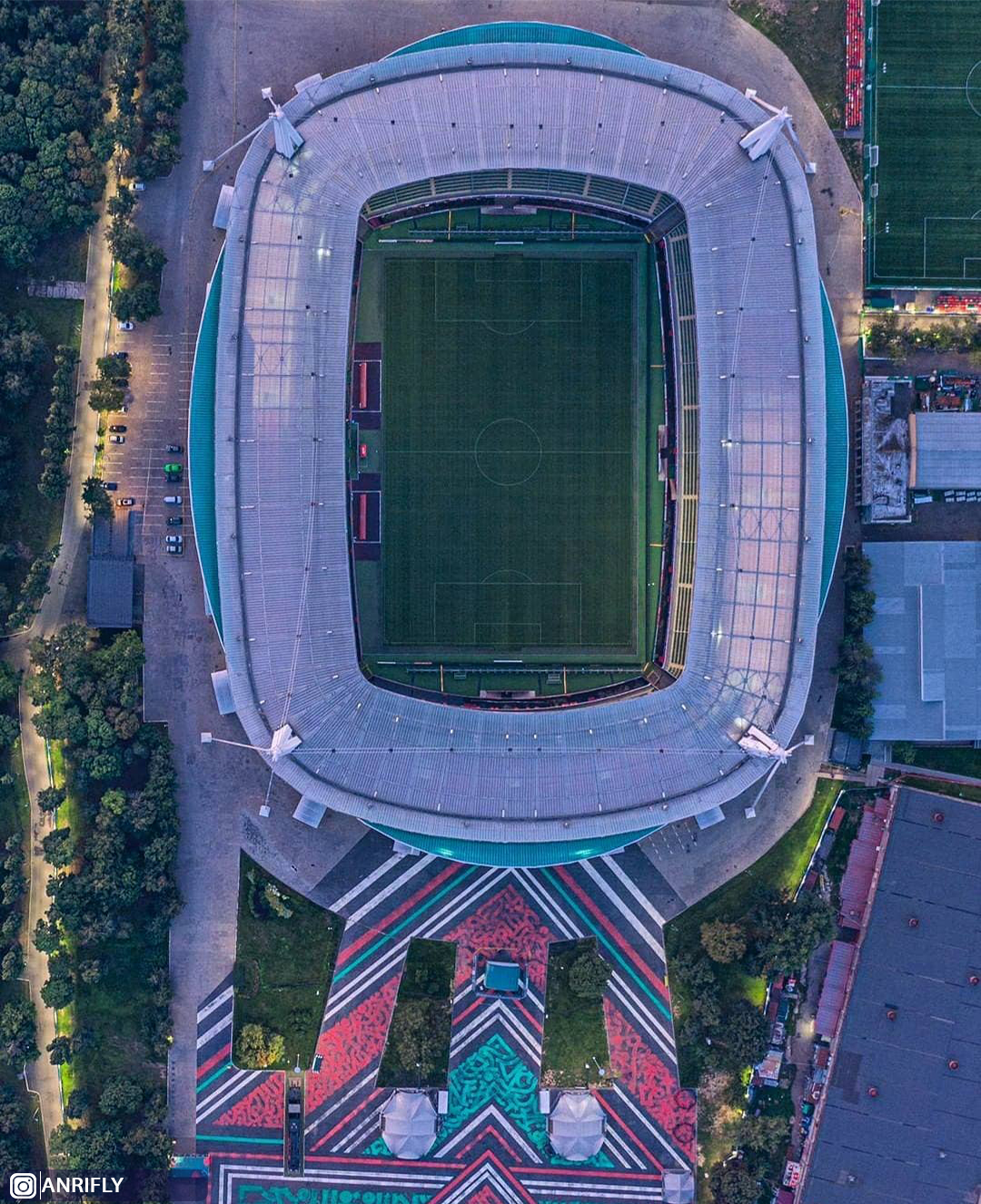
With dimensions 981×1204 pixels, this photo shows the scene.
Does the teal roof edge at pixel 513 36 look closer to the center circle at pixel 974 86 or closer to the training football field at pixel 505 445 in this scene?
the training football field at pixel 505 445

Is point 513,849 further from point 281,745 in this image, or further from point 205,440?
point 205,440

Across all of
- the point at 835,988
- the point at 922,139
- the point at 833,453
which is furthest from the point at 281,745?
the point at 922,139

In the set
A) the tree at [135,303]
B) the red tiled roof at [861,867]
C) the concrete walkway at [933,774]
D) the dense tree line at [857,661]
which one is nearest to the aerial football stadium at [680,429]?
the dense tree line at [857,661]

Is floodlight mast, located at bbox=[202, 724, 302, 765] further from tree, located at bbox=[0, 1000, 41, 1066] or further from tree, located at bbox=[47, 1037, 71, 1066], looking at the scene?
tree, located at bbox=[0, 1000, 41, 1066]

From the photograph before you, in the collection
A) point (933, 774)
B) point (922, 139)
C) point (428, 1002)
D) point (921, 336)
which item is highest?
point (922, 139)

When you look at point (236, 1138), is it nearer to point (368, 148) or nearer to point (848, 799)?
point (848, 799)
